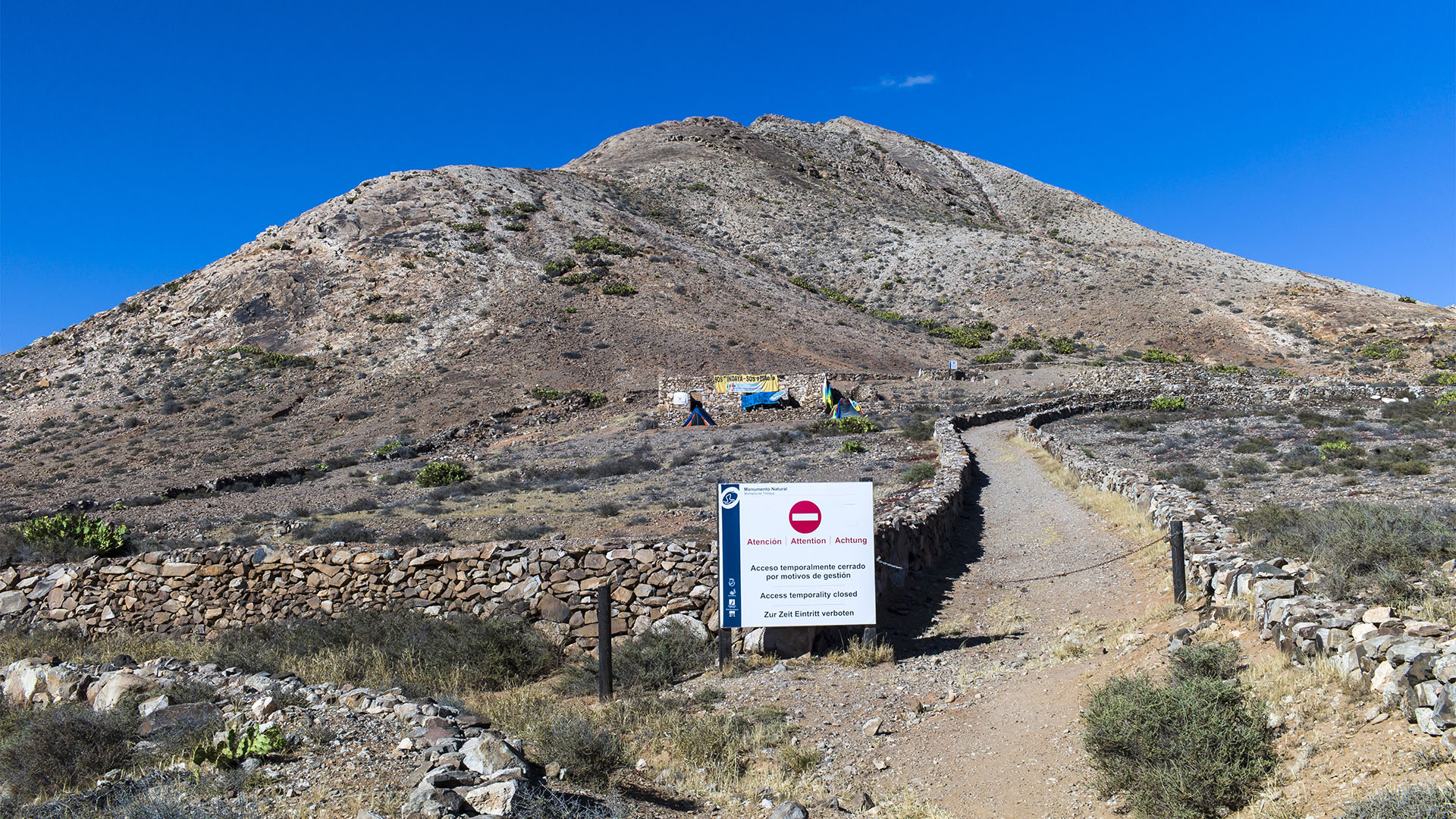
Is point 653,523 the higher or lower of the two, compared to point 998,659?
higher

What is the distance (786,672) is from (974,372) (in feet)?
127

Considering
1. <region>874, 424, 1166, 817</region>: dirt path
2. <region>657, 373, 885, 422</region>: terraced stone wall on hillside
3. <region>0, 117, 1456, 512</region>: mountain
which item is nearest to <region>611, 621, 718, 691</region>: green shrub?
<region>874, 424, 1166, 817</region>: dirt path

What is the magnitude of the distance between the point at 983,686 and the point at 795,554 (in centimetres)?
204

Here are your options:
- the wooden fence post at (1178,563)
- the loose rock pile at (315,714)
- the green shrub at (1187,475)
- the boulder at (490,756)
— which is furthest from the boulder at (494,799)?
the green shrub at (1187,475)

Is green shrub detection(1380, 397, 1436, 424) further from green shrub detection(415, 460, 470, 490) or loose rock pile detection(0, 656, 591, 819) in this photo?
loose rock pile detection(0, 656, 591, 819)

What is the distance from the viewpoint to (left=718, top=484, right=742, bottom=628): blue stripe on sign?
8023mm

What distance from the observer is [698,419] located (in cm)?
3500

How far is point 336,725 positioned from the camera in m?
5.58

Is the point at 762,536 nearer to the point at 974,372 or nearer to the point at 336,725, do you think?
the point at 336,725

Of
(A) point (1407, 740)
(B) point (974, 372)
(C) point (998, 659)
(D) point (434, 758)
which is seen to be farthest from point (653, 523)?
(B) point (974, 372)

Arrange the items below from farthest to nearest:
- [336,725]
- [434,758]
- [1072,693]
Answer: [1072,693] → [336,725] → [434,758]

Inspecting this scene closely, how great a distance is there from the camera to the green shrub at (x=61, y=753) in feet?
16.8

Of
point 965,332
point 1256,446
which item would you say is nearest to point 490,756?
point 1256,446

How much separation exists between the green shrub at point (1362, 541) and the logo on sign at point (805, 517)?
4.18m
